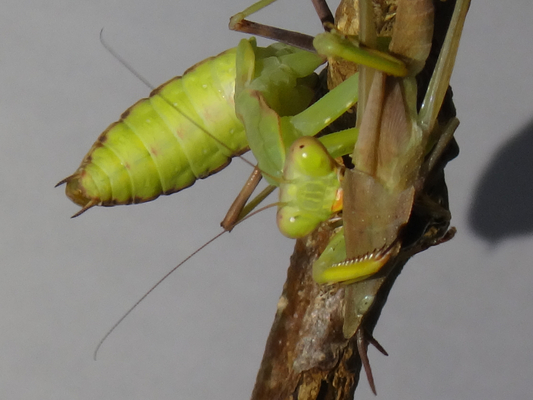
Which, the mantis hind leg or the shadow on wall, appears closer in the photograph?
the mantis hind leg

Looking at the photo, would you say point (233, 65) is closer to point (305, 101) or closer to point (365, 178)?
point (305, 101)

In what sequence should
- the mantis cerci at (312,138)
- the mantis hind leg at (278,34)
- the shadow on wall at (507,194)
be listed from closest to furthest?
the mantis cerci at (312,138) → the mantis hind leg at (278,34) → the shadow on wall at (507,194)

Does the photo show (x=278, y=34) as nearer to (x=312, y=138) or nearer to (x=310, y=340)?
(x=312, y=138)

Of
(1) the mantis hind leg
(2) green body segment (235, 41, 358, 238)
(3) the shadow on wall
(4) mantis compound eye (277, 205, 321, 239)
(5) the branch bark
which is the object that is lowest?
(3) the shadow on wall

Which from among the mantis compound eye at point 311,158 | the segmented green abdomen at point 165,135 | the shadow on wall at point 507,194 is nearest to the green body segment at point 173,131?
the segmented green abdomen at point 165,135

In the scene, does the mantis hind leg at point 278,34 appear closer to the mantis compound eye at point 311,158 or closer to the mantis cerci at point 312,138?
the mantis cerci at point 312,138

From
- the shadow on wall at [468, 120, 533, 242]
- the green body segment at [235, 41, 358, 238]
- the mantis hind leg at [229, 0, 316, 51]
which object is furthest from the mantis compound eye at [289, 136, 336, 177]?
the shadow on wall at [468, 120, 533, 242]

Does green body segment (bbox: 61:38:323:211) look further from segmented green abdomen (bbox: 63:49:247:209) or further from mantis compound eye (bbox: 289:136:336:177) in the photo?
mantis compound eye (bbox: 289:136:336:177)

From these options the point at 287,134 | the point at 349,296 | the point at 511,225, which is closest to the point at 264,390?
the point at 349,296
